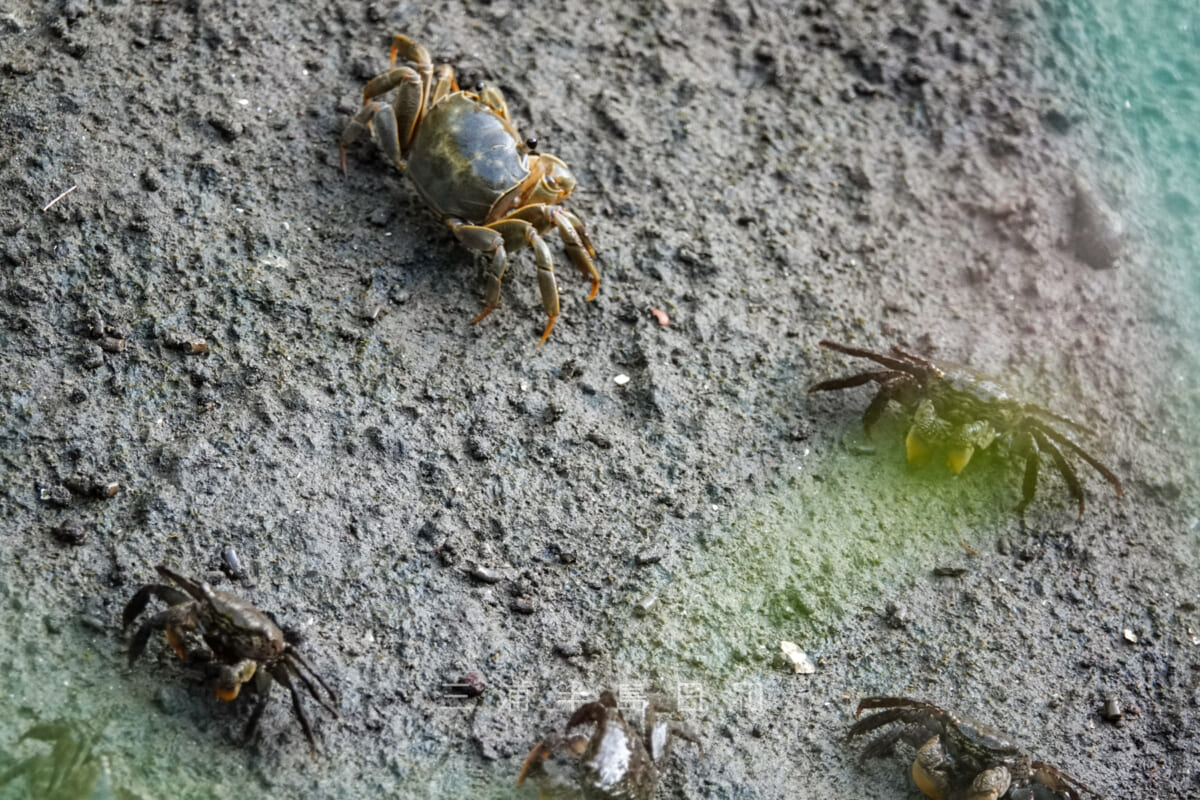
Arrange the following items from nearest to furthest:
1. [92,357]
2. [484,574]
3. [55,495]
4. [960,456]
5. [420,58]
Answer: [55,495] < [484,574] < [92,357] < [960,456] < [420,58]

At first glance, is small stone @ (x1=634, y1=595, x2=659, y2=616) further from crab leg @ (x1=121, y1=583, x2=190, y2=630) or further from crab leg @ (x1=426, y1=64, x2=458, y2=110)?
crab leg @ (x1=426, y1=64, x2=458, y2=110)

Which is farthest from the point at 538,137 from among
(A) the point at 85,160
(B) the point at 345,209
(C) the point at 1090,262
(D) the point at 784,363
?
(C) the point at 1090,262

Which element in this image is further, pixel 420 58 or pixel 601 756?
pixel 420 58

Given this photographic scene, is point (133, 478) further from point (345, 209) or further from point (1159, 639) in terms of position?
point (1159, 639)

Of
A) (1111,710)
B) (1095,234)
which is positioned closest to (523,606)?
(1111,710)

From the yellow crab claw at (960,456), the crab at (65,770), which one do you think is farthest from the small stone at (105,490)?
the yellow crab claw at (960,456)

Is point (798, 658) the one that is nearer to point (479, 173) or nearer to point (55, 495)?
point (479, 173)
